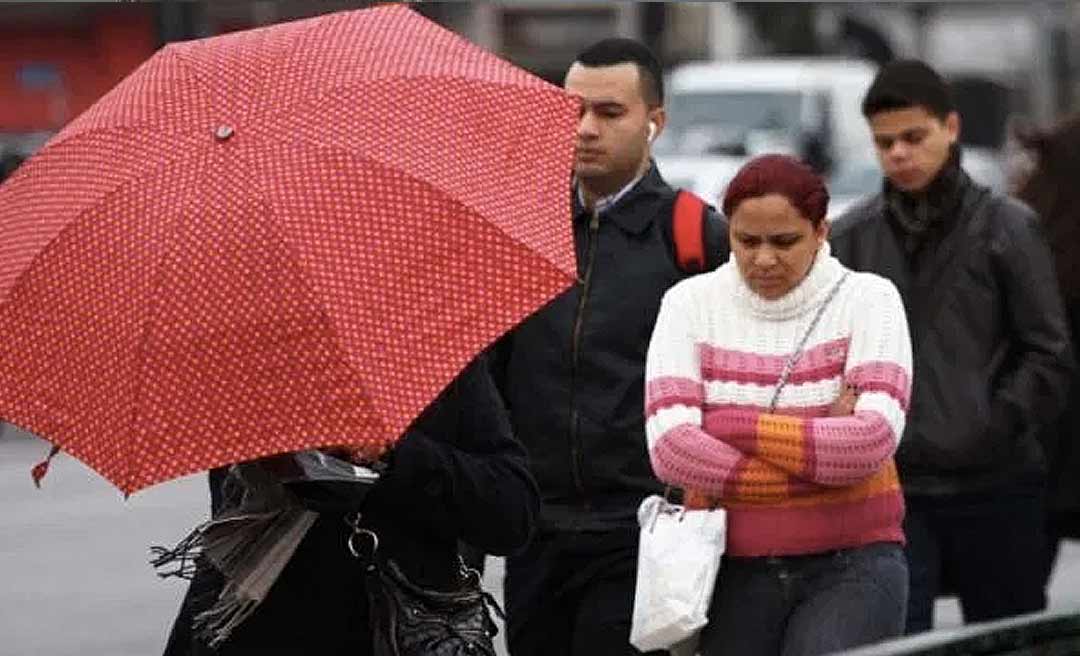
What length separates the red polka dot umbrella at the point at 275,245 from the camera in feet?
16.0

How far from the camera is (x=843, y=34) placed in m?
48.4

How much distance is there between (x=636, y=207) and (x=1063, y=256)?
84.6 inches

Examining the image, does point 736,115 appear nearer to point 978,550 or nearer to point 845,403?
point 978,550

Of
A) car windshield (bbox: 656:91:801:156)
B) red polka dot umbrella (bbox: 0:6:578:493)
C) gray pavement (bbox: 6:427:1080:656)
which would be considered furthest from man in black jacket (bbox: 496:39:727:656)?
car windshield (bbox: 656:91:801:156)

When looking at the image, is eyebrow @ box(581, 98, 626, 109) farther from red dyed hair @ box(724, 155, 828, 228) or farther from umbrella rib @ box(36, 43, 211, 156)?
umbrella rib @ box(36, 43, 211, 156)

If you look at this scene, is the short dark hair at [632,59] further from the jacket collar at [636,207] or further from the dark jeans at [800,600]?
the dark jeans at [800,600]

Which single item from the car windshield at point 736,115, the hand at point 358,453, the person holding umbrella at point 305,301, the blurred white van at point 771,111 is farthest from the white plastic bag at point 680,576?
the car windshield at point 736,115

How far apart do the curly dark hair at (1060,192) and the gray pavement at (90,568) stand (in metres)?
2.79

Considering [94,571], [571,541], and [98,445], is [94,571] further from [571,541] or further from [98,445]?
[98,445]

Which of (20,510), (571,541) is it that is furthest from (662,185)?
(20,510)

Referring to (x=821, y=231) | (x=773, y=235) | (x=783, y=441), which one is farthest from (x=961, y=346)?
(x=783, y=441)

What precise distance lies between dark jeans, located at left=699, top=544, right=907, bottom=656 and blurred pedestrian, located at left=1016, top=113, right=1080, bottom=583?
2.55 meters

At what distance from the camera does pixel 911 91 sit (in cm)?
772

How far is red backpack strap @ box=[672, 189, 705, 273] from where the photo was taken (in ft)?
22.3
